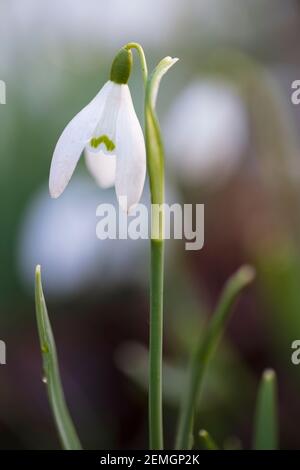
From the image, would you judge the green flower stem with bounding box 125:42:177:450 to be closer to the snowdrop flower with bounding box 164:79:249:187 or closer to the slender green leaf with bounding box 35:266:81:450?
the slender green leaf with bounding box 35:266:81:450

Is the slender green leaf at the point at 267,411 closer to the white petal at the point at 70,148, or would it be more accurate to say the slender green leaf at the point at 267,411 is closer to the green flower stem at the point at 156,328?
Result: the green flower stem at the point at 156,328

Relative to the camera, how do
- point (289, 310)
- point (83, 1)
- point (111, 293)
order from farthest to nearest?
point (83, 1) < point (111, 293) < point (289, 310)

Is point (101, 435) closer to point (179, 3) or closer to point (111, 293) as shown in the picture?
point (111, 293)

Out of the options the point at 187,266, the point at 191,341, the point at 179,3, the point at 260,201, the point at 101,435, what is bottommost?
the point at 101,435

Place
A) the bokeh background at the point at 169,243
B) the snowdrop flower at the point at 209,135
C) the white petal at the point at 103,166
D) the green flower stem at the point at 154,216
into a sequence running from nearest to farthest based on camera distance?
the green flower stem at the point at 154,216
the white petal at the point at 103,166
the bokeh background at the point at 169,243
the snowdrop flower at the point at 209,135

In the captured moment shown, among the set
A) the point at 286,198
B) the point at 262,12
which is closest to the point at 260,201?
the point at 286,198

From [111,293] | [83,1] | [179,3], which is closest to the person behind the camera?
[111,293]

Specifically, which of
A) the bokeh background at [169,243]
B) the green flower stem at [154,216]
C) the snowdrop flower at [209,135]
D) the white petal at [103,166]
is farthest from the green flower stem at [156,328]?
the snowdrop flower at [209,135]
